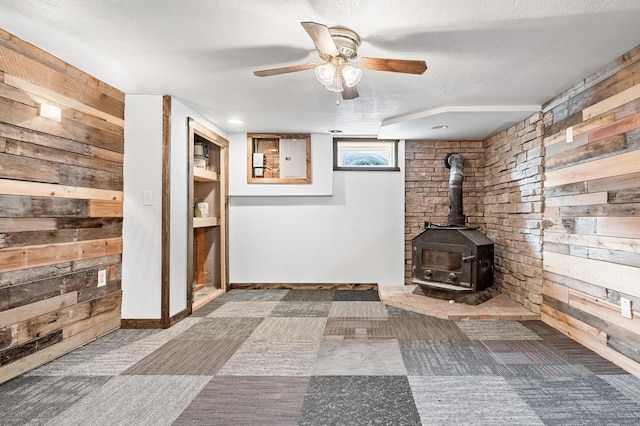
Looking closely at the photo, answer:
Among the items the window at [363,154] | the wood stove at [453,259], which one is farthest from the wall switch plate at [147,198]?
the wood stove at [453,259]

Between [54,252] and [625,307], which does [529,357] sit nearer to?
[625,307]

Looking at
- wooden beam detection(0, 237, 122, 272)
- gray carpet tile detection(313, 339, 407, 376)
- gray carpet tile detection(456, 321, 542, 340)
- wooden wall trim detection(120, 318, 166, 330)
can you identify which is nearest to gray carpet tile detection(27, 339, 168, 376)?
wooden wall trim detection(120, 318, 166, 330)

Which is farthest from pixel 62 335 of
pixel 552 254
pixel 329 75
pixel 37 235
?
pixel 552 254

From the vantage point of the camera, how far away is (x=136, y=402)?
5.67 feet

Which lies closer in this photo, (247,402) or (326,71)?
(247,402)

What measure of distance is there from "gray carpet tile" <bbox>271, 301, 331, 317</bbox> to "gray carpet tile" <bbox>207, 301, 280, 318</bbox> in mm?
91

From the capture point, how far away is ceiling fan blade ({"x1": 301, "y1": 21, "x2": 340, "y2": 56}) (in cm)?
149

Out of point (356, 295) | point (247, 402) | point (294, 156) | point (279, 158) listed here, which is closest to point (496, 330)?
point (356, 295)

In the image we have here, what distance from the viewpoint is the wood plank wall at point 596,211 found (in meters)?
2.04

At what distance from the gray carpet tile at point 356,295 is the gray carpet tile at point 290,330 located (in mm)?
849

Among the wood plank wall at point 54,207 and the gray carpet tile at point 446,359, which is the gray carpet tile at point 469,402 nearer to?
Answer: the gray carpet tile at point 446,359

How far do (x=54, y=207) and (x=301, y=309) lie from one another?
7.72ft

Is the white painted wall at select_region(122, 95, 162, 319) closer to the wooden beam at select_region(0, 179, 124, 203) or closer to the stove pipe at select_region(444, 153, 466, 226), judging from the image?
the wooden beam at select_region(0, 179, 124, 203)

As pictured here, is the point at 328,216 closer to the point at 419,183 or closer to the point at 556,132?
the point at 419,183
